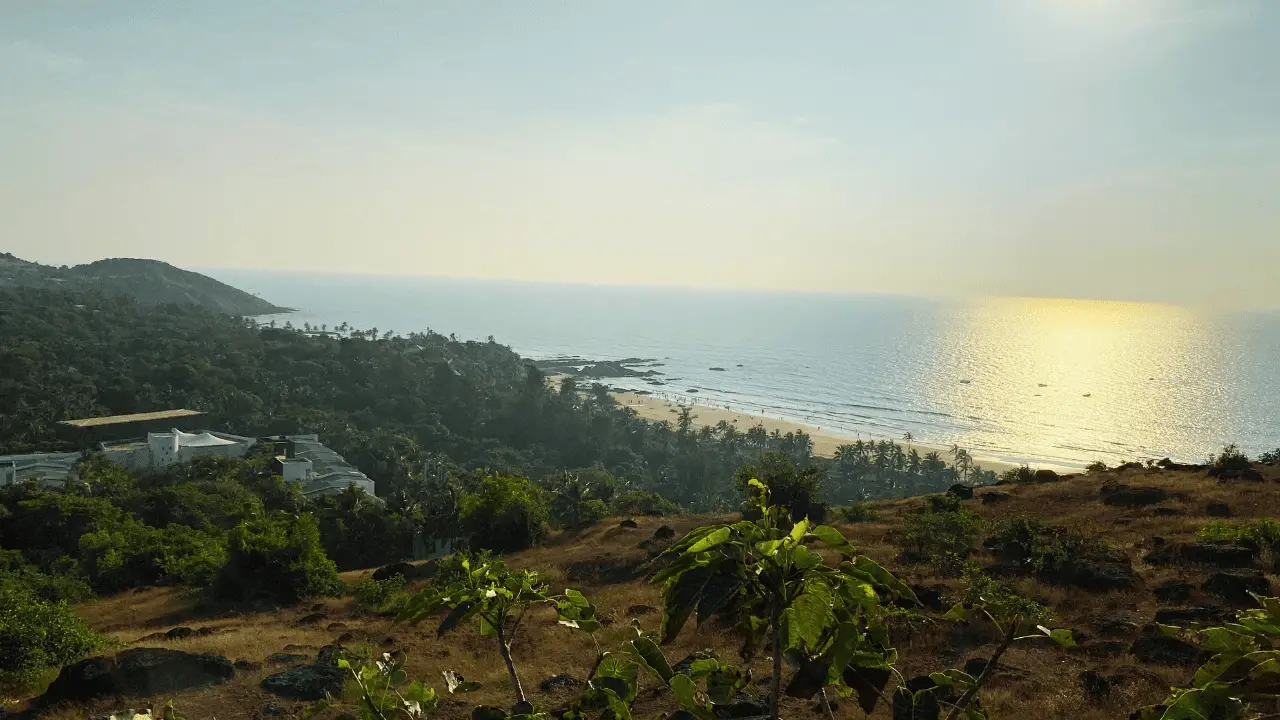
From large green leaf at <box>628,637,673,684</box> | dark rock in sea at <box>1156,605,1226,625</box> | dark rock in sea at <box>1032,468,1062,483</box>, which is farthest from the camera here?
dark rock in sea at <box>1032,468,1062,483</box>

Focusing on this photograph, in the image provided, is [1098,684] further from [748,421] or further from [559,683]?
[748,421]

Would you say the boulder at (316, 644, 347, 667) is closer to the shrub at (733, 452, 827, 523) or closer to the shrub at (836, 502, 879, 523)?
the shrub at (733, 452, 827, 523)

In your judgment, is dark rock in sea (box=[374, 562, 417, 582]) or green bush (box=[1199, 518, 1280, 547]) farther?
dark rock in sea (box=[374, 562, 417, 582])

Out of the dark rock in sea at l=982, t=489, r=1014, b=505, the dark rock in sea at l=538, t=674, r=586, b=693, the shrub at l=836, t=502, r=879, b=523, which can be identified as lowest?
the shrub at l=836, t=502, r=879, b=523

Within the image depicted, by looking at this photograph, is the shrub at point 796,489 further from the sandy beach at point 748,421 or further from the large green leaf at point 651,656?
the sandy beach at point 748,421

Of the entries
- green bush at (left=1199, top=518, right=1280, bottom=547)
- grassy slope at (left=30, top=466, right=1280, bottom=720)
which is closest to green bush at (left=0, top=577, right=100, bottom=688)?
grassy slope at (left=30, top=466, right=1280, bottom=720)

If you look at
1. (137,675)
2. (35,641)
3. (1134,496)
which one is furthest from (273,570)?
(1134,496)

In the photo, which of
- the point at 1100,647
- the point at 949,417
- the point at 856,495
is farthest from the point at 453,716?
the point at 949,417

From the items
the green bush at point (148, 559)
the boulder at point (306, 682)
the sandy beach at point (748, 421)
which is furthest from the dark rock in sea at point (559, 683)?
the sandy beach at point (748, 421)
